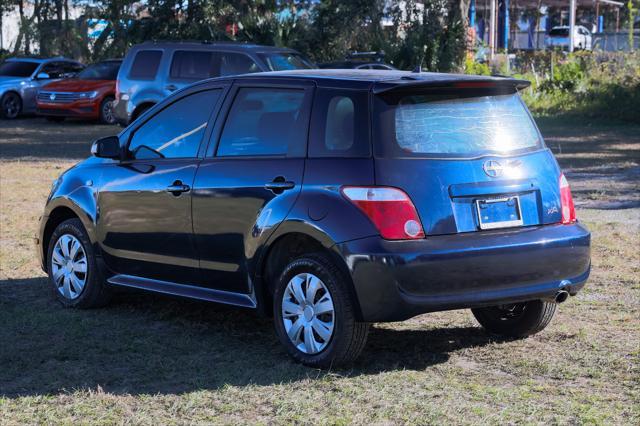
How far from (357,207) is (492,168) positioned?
823mm

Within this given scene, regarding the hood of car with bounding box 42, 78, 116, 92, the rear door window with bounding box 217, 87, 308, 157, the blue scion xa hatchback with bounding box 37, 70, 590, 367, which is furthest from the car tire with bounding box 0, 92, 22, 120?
the rear door window with bounding box 217, 87, 308, 157

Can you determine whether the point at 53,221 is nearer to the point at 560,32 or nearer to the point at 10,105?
the point at 10,105

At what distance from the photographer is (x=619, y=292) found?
8.35 meters

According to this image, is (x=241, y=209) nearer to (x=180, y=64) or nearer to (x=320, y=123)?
(x=320, y=123)

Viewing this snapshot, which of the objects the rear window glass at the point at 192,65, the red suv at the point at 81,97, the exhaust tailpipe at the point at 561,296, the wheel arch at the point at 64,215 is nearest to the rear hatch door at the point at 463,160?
the exhaust tailpipe at the point at 561,296

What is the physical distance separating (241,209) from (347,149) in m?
0.83

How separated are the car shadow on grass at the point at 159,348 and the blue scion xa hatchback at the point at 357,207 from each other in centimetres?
26

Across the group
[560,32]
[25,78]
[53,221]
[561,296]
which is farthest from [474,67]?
[560,32]

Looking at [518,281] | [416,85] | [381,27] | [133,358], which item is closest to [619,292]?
[518,281]

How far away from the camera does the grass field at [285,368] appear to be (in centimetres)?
541

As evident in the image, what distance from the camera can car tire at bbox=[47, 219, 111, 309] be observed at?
7738mm

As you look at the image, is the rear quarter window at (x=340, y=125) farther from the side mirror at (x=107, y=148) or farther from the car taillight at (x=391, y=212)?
the side mirror at (x=107, y=148)

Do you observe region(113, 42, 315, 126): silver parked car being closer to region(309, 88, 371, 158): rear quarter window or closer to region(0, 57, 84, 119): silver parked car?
region(0, 57, 84, 119): silver parked car

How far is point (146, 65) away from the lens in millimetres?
20141
